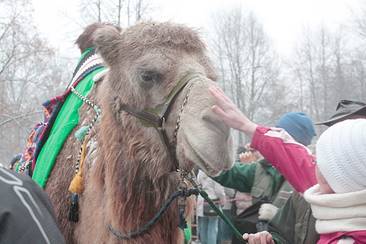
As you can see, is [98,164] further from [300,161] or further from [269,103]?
[269,103]

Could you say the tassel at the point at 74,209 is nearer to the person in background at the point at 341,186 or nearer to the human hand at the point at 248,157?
the person in background at the point at 341,186

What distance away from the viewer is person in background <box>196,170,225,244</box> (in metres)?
8.43

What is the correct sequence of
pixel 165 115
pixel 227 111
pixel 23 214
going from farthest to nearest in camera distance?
pixel 165 115 < pixel 227 111 < pixel 23 214

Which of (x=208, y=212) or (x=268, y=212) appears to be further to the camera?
(x=208, y=212)

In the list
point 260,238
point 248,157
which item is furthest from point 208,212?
point 260,238

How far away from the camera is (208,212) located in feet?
27.9

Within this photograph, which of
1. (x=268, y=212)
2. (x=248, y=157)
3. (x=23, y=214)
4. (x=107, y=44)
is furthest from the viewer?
(x=248, y=157)

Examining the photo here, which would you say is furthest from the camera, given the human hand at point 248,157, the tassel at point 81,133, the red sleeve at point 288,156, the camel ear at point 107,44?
the human hand at point 248,157

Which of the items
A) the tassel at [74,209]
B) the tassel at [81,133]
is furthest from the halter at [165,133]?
the tassel at [81,133]

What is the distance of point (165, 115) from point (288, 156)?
2.42 ft

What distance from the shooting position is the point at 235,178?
13.3 ft

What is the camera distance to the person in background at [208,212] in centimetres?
843

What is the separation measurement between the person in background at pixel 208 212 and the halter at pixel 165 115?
5.29 meters

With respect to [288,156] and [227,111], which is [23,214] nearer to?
[227,111]
